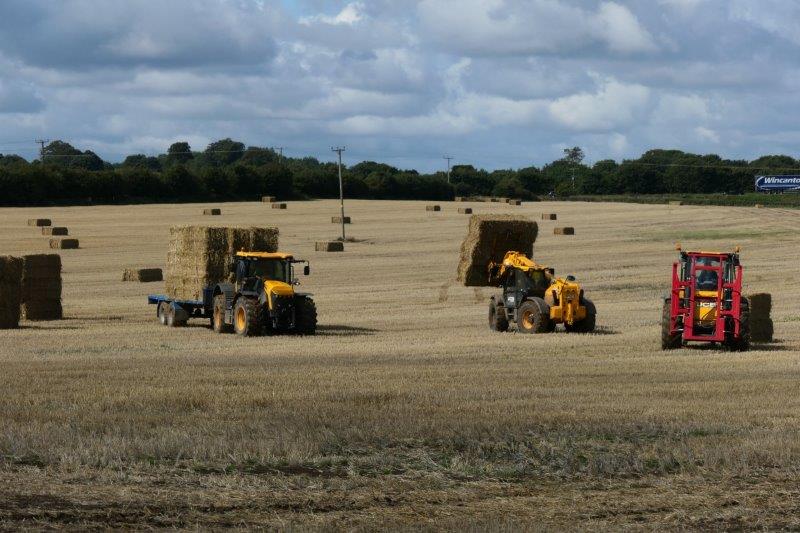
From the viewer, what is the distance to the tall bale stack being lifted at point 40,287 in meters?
28.0

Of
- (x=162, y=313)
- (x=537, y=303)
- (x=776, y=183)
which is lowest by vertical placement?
(x=162, y=313)

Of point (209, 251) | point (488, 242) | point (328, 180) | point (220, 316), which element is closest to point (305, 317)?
point (220, 316)

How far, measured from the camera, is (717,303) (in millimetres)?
22078

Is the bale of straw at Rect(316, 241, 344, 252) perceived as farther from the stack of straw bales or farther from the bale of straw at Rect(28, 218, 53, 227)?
the stack of straw bales

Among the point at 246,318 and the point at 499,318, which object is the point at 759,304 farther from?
the point at 246,318

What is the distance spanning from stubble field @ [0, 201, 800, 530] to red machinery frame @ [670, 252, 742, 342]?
0.43 m

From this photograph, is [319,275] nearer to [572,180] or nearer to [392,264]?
[392,264]

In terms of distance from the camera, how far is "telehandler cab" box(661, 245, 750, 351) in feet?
71.9

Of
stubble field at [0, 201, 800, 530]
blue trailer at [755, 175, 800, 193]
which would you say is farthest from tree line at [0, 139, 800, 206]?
stubble field at [0, 201, 800, 530]

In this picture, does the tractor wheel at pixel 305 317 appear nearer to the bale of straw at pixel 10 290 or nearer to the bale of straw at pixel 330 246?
the bale of straw at pixel 10 290

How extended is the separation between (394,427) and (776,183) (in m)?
117

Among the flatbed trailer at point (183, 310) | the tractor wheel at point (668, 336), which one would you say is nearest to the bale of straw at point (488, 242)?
the flatbed trailer at point (183, 310)

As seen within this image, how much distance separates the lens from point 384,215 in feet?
225

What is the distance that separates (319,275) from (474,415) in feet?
93.6
